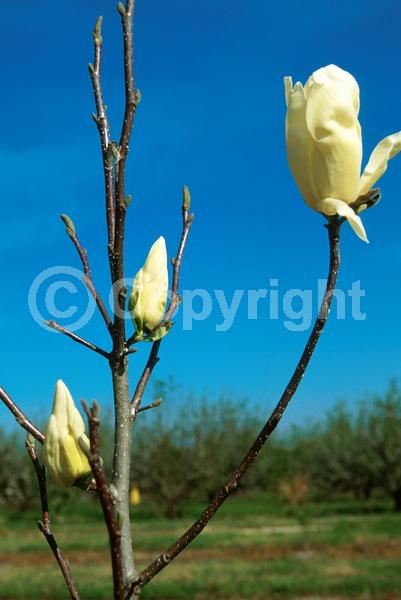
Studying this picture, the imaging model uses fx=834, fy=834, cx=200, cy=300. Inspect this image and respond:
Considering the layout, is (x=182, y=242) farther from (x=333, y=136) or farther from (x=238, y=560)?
(x=238, y=560)

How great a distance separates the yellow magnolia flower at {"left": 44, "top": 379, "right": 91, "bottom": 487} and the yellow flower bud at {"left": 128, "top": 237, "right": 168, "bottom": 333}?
179 mm

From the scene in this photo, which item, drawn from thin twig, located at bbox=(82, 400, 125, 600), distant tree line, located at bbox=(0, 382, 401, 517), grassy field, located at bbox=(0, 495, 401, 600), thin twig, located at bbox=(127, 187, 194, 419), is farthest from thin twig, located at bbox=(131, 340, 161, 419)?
distant tree line, located at bbox=(0, 382, 401, 517)

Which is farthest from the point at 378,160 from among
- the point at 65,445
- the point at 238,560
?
the point at 238,560

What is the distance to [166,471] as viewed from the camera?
27.8 metres

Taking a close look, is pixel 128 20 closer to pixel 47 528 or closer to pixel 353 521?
pixel 47 528

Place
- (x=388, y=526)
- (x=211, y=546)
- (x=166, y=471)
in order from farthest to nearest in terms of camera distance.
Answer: (x=166, y=471)
(x=388, y=526)
(x=211, y=546)

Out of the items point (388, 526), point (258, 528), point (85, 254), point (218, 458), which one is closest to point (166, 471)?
point (218, 458)

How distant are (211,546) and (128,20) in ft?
53.3

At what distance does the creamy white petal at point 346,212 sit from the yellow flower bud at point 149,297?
34 cm

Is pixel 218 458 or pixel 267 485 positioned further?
pixel 267 485

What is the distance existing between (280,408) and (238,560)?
46.6 ft

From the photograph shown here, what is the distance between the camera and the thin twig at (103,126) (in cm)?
138

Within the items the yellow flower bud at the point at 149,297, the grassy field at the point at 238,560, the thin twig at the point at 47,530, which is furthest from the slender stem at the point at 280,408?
the grassy field at the point at 238,560

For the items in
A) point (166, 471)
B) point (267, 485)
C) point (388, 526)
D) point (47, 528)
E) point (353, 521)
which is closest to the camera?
point (47, 528)
